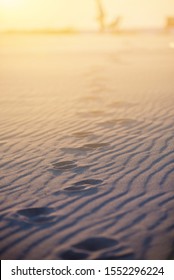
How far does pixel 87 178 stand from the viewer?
5160mm

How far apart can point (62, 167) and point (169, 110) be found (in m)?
3.87

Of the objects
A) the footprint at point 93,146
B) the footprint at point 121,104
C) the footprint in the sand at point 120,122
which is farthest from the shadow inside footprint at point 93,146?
the footprint at point 121,104

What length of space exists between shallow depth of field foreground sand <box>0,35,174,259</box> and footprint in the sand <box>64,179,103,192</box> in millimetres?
11

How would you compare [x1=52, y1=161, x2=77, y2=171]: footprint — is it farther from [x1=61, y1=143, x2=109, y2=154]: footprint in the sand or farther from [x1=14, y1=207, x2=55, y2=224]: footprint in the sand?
[x1=14, y1=207, x2=55, y2=224]: footprint in the sand

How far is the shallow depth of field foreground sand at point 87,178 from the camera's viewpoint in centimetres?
374

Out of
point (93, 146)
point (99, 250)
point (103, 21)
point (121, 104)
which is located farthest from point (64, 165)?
point (103, 21)

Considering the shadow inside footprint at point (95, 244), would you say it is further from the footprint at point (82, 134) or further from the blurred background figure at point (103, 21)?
the blurred background figure at point (103, 21)

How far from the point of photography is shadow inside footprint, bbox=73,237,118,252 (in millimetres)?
3625

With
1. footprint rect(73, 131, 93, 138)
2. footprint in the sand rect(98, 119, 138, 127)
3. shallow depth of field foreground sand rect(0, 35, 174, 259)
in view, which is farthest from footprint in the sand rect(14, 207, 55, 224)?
footprint in the sand rect(98, 119, 138, 127)

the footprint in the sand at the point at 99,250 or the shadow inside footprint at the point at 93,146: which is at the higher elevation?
the shadow inside footprint at the point at 93,146

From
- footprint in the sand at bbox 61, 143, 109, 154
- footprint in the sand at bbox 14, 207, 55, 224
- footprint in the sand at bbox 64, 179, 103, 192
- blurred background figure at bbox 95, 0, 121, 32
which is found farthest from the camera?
blurred background figure at bbox 95, 0, 121, 32

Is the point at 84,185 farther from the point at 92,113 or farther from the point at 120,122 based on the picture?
the point at 92,113

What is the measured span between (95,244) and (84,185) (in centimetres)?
131

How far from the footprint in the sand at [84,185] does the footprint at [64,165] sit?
537 millimetres
